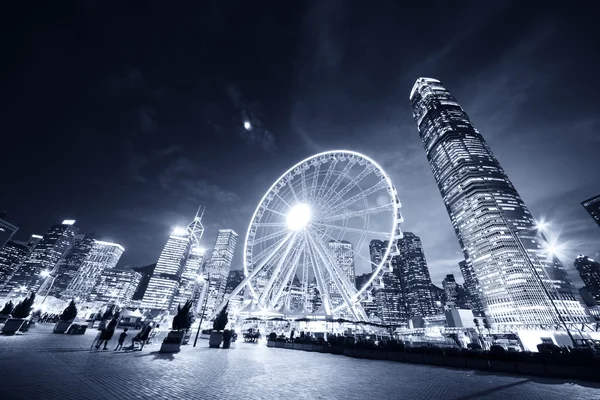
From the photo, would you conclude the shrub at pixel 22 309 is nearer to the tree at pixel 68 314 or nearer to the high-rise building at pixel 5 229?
the tree at pixel 68 314

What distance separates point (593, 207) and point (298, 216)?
236 m

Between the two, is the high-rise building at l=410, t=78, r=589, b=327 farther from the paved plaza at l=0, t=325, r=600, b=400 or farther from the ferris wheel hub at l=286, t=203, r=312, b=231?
the paved plaza at l=0, t=325, r=600, b=400

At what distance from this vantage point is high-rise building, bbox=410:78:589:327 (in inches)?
4060

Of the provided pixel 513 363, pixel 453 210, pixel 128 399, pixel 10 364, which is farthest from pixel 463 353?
pixel 453 210

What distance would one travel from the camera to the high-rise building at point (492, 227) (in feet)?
338

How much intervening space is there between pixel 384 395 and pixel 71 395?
9821mm

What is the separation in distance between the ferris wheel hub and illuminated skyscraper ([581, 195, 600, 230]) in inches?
9245

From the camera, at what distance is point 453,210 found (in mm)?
137125

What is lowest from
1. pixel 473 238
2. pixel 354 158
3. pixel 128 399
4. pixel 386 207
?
pixel 128 399

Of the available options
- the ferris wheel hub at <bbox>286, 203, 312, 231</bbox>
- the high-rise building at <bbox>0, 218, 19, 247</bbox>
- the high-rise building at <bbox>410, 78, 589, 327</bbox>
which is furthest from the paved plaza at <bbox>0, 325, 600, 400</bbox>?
the high-rise building at <bbox>0, 218, 19, 247</bbox>

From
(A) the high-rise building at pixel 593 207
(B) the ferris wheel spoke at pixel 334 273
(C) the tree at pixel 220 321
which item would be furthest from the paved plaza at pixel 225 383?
(A) the high-rise building at pixel 593 207

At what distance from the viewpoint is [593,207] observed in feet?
544

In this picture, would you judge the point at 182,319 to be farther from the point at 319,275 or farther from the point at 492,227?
the point at 492,227

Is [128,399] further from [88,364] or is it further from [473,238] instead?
[473,238]
